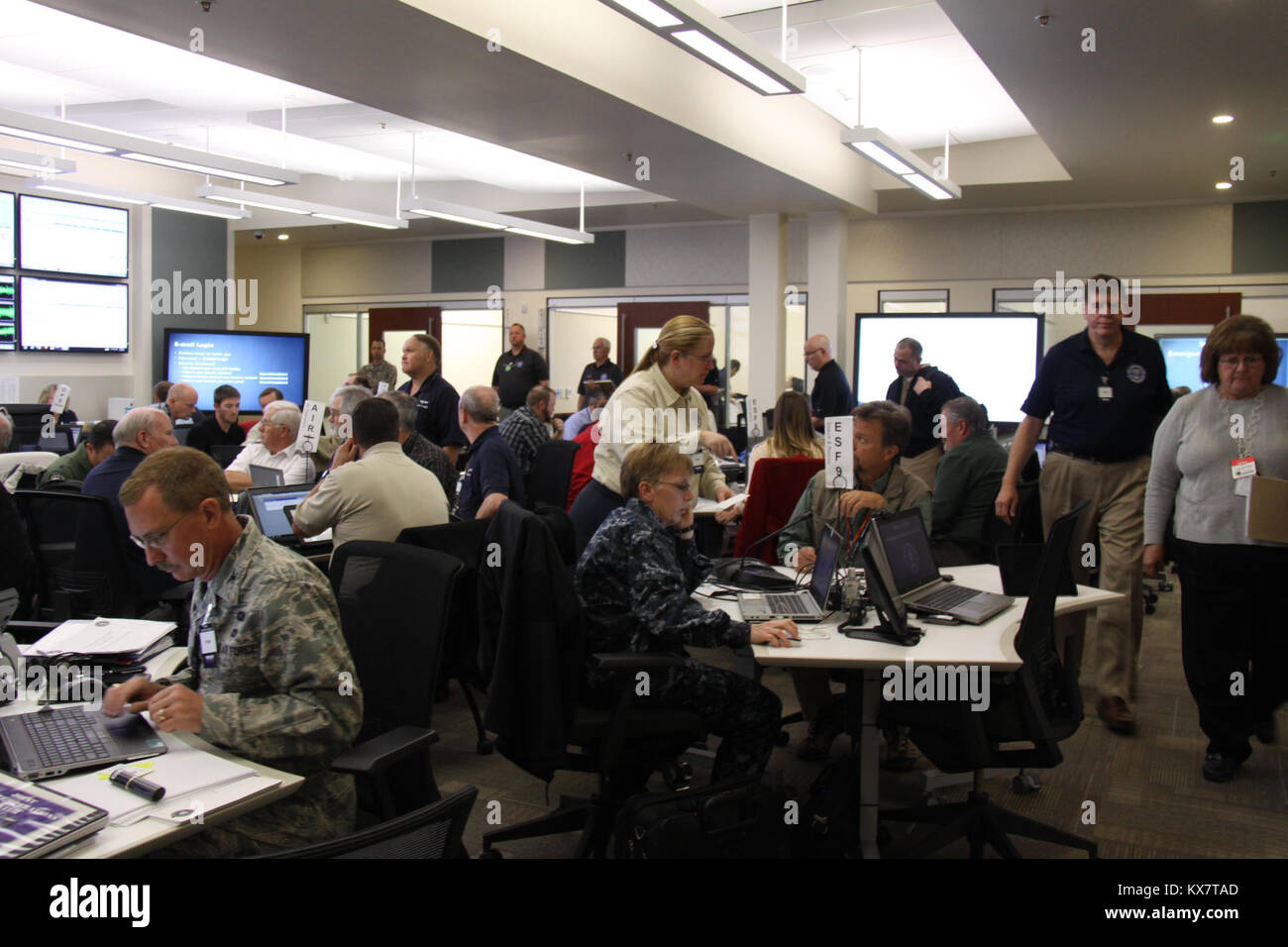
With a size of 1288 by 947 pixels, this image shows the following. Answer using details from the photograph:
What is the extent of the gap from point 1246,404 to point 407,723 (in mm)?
3002

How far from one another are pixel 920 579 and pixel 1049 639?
51 centimetres

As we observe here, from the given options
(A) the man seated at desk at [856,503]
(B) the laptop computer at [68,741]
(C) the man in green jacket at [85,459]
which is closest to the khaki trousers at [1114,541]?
(A) the man seated at desk at [856,503]

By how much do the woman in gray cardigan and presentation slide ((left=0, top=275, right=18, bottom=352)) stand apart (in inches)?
374

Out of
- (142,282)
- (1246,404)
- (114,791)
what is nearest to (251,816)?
(114,791)

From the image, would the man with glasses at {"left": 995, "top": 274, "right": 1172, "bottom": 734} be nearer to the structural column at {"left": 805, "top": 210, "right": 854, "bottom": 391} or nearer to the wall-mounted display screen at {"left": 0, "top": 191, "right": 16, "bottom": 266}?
the structural column at {"left": 805, "top": 210, "right": 854, "bottom": 391}

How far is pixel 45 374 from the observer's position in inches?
372

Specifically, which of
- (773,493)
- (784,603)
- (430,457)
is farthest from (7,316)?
(784,603)

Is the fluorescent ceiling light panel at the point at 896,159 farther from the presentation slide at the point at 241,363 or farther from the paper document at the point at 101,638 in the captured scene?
the presentation slide at the point at 241,363

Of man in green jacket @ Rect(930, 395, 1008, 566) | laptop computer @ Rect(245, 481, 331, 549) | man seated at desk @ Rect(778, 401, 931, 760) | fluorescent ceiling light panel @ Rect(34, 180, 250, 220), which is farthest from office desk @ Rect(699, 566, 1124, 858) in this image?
fluorescent ceiling light panel @ Rect(34, 180, 250, 220)

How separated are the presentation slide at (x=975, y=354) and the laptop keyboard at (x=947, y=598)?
201 inches

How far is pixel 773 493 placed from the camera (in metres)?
4.23

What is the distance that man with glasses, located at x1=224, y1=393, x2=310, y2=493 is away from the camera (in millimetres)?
5012

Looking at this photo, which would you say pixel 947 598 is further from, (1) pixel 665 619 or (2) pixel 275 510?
(2) pixel 275 510
